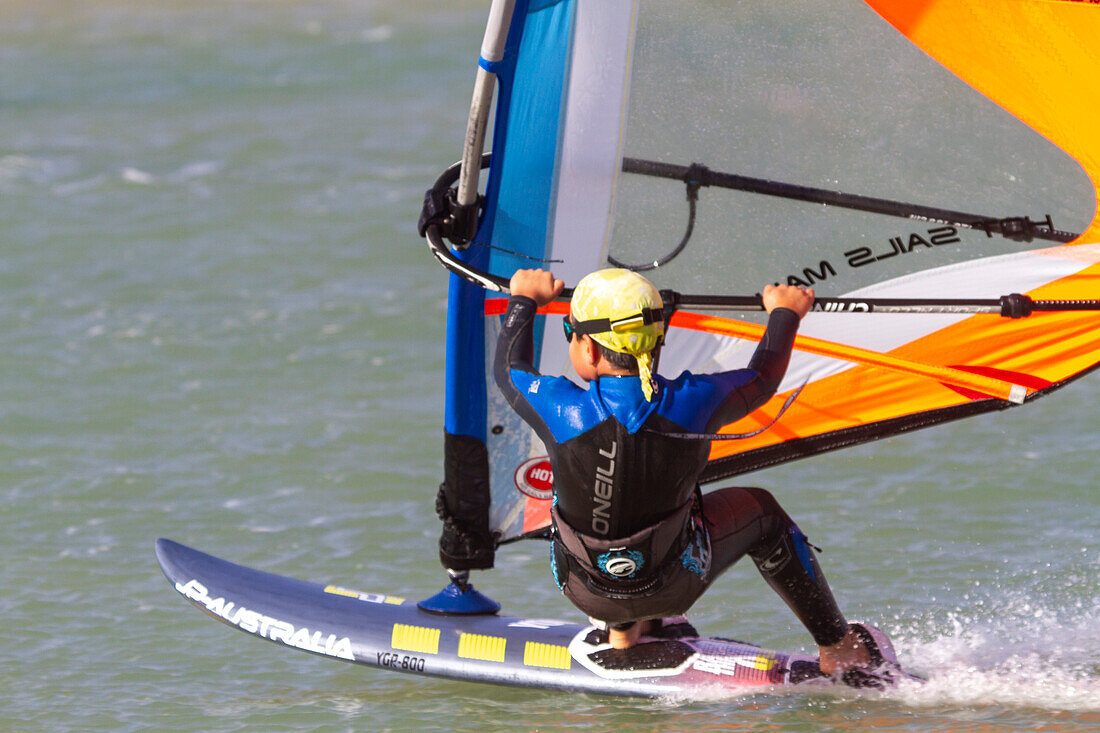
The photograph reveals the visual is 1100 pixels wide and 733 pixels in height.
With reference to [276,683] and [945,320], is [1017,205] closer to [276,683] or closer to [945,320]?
[945,320]

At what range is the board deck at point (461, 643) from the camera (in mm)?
4820

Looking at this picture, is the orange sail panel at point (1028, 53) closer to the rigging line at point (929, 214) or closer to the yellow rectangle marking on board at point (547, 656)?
the rigging line at point (929, 214)

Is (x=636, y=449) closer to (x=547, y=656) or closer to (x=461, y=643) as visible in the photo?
(x=547, y=656)

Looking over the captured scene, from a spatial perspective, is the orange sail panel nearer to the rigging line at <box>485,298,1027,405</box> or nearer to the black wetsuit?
the rigging line at <box>485,298,1027,405</box>

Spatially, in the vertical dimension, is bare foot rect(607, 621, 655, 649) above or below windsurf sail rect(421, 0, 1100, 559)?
below

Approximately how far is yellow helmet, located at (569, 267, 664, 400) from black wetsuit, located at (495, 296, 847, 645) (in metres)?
0.09

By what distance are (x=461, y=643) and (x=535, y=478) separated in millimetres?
607

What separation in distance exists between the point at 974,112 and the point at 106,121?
1099cm

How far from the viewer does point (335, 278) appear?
9938 millimetres

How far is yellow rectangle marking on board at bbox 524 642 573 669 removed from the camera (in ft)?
16.3

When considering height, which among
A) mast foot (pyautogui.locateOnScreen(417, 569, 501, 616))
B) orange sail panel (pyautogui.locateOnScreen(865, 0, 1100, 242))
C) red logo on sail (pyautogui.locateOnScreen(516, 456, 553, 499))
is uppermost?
orange sail panel (pyautogui.locateOnScreen(865, 0, 1100, 242))

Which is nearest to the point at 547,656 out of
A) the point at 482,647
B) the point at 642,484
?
the point at 482,647

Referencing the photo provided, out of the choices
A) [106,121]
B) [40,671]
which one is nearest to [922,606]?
[40,671]

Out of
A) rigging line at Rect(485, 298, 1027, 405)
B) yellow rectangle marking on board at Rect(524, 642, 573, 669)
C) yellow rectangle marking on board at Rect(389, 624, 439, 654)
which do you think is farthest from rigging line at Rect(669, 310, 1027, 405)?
yellow rectangle marking on board at Rect(389, 624, 439, 654)
